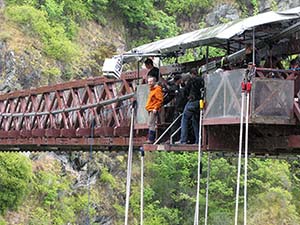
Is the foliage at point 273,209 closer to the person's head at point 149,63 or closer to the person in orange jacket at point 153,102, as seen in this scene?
the person in orange jacket at point 153,102

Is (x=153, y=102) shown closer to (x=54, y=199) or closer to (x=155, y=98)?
(x=155, y=98)

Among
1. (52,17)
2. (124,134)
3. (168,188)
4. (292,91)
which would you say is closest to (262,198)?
(168,188)

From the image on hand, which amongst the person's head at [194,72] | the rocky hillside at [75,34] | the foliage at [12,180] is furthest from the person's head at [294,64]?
the rocky hillside at [75,34]

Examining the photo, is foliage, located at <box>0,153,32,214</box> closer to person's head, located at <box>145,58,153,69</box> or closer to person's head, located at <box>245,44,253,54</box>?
person's head, located at <box>145,58,153,69</box>

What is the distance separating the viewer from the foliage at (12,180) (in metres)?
20.6

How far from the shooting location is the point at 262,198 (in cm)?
2662

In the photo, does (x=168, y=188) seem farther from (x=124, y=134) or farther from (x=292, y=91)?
(x=292, y=91)

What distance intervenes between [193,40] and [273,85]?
1.70 meters

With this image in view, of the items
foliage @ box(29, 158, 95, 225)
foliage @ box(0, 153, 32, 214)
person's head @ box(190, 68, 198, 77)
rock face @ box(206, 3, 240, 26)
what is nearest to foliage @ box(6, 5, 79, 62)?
foliage @ box(29, 158, 95, 225)

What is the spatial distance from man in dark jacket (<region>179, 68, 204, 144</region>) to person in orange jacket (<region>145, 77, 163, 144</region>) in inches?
32.6

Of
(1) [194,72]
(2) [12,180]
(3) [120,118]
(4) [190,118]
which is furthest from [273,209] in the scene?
(4) [190,118]

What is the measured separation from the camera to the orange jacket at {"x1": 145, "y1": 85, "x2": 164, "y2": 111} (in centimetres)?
1048

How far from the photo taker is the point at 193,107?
951 cm

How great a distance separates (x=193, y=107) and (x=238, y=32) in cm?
159
